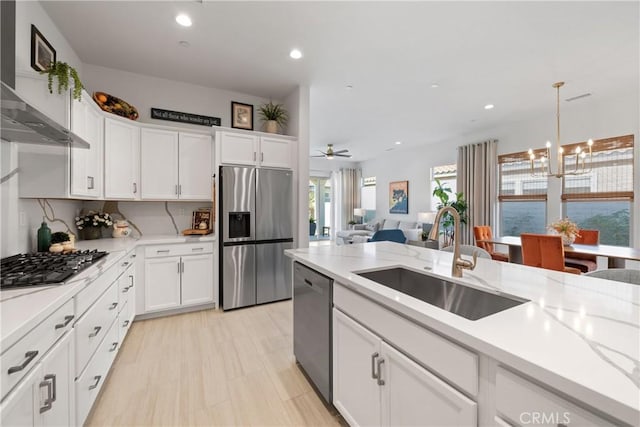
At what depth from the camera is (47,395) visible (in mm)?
1104

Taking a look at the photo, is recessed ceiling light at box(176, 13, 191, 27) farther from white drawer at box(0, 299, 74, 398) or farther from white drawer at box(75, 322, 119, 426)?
white drawer at box(75, 322, 119, 426)

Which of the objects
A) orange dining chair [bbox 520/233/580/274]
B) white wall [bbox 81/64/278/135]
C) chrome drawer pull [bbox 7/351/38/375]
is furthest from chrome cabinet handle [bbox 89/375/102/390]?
orange dining chair [bbox 520/233/580/274]

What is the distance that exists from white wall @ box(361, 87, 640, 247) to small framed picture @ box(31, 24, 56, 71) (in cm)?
638

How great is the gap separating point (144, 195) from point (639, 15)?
16.7 feet

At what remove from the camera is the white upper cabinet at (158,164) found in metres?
3.18

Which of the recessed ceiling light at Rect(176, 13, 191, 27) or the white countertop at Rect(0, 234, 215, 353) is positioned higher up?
the recessed ceiling light at Rect(176, 13, 191, 27)

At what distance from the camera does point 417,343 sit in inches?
39.1

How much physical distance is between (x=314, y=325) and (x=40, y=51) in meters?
3.03

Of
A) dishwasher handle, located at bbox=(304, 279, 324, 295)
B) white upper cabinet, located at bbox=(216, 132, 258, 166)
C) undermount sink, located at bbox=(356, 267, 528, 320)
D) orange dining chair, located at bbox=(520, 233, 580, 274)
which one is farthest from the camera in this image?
white upper cabinet, located at bbox=(216, 132, 258, 166)

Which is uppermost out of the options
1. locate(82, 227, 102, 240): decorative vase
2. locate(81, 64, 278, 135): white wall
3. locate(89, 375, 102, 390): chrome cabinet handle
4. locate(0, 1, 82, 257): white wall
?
locate(81, 64, 278, 135): white wall

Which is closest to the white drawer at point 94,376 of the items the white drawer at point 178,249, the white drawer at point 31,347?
the white drawer at point 31,347

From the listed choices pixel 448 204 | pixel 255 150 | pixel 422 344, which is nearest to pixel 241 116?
pixel 255 150

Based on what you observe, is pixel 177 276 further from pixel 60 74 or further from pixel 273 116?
pixel 273 116

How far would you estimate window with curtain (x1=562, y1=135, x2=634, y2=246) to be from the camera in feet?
13.0
